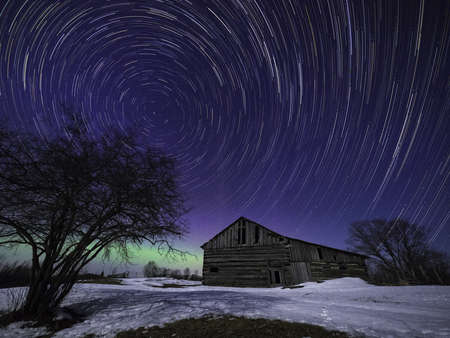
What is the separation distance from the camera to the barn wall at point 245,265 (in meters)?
17.9

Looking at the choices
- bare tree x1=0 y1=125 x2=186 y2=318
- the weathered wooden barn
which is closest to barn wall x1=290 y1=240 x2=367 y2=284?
the weathered wooden barn

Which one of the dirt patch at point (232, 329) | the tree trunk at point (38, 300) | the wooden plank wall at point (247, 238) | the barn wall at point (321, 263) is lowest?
the dirt patch at point (232, 329)

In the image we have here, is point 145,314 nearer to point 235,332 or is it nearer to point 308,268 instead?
point 235,332

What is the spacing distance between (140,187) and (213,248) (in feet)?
51.7

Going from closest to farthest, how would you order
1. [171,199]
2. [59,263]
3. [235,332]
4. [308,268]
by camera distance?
[235,332], [59,263], [171,199], [308,268]

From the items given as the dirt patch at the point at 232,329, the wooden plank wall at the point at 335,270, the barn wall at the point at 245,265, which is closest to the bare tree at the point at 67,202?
the dirt patch at the point at 232,329


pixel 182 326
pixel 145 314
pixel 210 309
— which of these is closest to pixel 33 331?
pixel 145 314

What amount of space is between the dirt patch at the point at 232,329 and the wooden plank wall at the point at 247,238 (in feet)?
50.8

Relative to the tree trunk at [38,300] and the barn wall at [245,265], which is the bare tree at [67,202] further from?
the barn wall at [245,265]

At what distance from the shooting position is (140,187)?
24.8ft

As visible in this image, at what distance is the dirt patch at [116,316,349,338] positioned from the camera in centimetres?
356

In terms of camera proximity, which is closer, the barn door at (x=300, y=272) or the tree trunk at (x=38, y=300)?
the tree trunk at (x=38, y=300)

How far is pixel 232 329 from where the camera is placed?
390 cm

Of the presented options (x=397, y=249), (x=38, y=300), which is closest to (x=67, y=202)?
(x=38, y=300)
